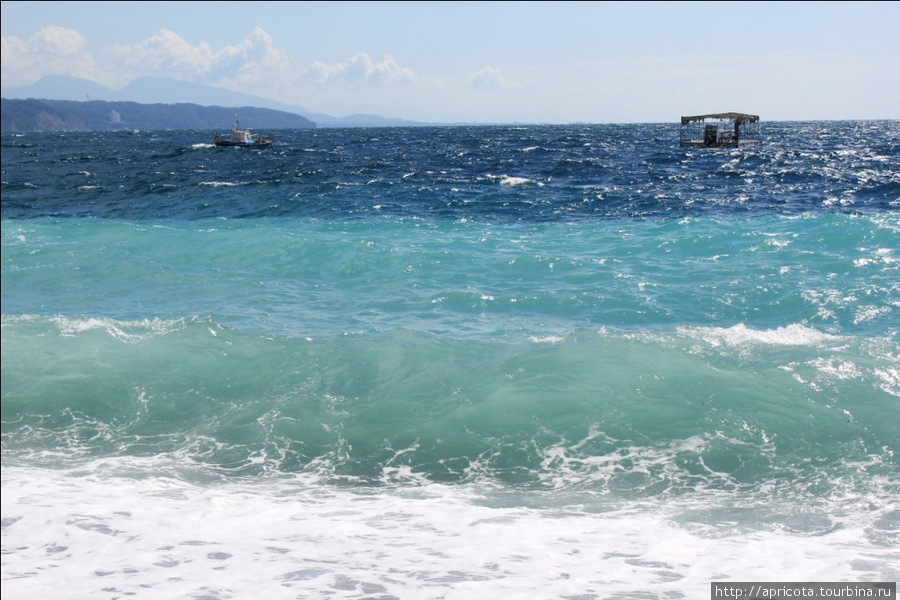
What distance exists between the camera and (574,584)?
5.79m

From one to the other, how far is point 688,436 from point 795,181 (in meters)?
29.5

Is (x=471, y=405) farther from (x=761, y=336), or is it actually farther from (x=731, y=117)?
(x=731, y=117)

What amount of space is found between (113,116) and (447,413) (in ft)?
25.2

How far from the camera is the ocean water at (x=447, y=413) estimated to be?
19.6 feet

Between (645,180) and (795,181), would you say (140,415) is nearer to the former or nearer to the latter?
(645,180)

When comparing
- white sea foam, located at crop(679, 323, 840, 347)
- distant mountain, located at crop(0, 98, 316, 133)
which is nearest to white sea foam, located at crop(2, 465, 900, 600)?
distant mountain, located at crop(0, 98, 316, 133)

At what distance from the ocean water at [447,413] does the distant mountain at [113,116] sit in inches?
33.0

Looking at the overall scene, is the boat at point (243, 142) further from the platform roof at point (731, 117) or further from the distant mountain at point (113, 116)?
the platform roof at point (731, 117)

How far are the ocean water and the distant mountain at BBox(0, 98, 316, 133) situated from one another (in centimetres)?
84

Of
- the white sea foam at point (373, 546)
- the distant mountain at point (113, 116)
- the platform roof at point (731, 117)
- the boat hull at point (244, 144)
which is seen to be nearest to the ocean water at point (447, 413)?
the white sea foam at point (373, 546)

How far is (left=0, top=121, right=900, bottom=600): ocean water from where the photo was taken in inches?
236

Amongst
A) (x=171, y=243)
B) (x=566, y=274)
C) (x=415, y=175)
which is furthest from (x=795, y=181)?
(x=171, y=243)

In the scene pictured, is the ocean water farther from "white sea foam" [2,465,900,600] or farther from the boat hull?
the boat hull

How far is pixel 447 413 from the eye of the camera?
31.8 ft
